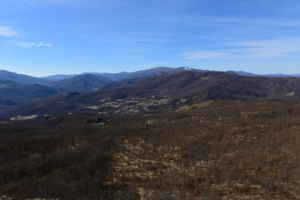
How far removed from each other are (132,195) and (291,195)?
8202mm

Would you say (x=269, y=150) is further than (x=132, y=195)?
Yes

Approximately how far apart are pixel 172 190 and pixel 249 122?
60.3ft

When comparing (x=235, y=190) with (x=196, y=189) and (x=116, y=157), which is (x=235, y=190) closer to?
(x=196, y=189)

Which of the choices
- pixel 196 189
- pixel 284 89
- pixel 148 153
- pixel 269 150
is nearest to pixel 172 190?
pixel 196 189

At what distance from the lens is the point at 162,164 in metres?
20.3

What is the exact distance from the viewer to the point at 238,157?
66.2ft

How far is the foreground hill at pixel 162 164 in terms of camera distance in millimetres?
15102

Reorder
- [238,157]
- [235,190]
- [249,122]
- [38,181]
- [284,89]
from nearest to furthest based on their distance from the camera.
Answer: [235,190], [38,181], [238,157], [249,122], [284,89]

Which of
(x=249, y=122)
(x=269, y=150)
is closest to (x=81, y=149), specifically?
(x=269, y=150)

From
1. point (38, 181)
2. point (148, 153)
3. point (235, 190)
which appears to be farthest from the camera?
point (148, 153)

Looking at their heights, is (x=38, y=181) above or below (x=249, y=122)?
below

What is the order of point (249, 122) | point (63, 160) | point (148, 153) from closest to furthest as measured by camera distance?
point (63, 160)
point (148, 153)
point (249, 122)

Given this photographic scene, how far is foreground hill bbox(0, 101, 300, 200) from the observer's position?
15102mm

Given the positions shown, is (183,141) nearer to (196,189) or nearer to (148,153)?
(148,153)
